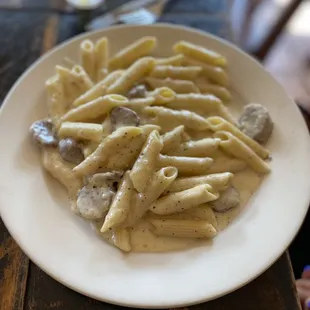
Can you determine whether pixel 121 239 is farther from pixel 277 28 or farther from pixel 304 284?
pixel 277 28

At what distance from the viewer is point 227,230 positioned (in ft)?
3.93

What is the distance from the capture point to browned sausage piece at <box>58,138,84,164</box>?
128 cm

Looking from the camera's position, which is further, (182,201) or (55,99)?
(55,99)

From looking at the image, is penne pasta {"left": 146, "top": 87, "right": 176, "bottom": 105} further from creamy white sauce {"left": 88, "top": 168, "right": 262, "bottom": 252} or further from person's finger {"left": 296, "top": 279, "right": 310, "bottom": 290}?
person's finger {"left": 296, "top": 279, "right": 310, "bottom": 290}

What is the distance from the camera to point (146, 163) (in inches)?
47.1

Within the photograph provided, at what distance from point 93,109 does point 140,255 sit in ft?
1.35

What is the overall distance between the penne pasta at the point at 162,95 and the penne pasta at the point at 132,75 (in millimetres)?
64

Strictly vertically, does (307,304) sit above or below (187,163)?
below

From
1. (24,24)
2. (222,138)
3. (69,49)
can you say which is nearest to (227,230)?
(222,138)

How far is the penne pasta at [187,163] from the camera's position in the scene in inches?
49.1

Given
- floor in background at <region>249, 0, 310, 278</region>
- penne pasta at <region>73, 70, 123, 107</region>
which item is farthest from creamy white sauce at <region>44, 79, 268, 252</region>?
floor in background at <region>249, 0, 310, 278</region>

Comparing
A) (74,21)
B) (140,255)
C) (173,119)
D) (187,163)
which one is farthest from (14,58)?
(140,255)

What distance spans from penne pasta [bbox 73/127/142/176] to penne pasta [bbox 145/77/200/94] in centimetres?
23

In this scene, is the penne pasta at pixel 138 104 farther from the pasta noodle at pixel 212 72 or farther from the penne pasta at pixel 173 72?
the pasta noodle at pixel 212 72
